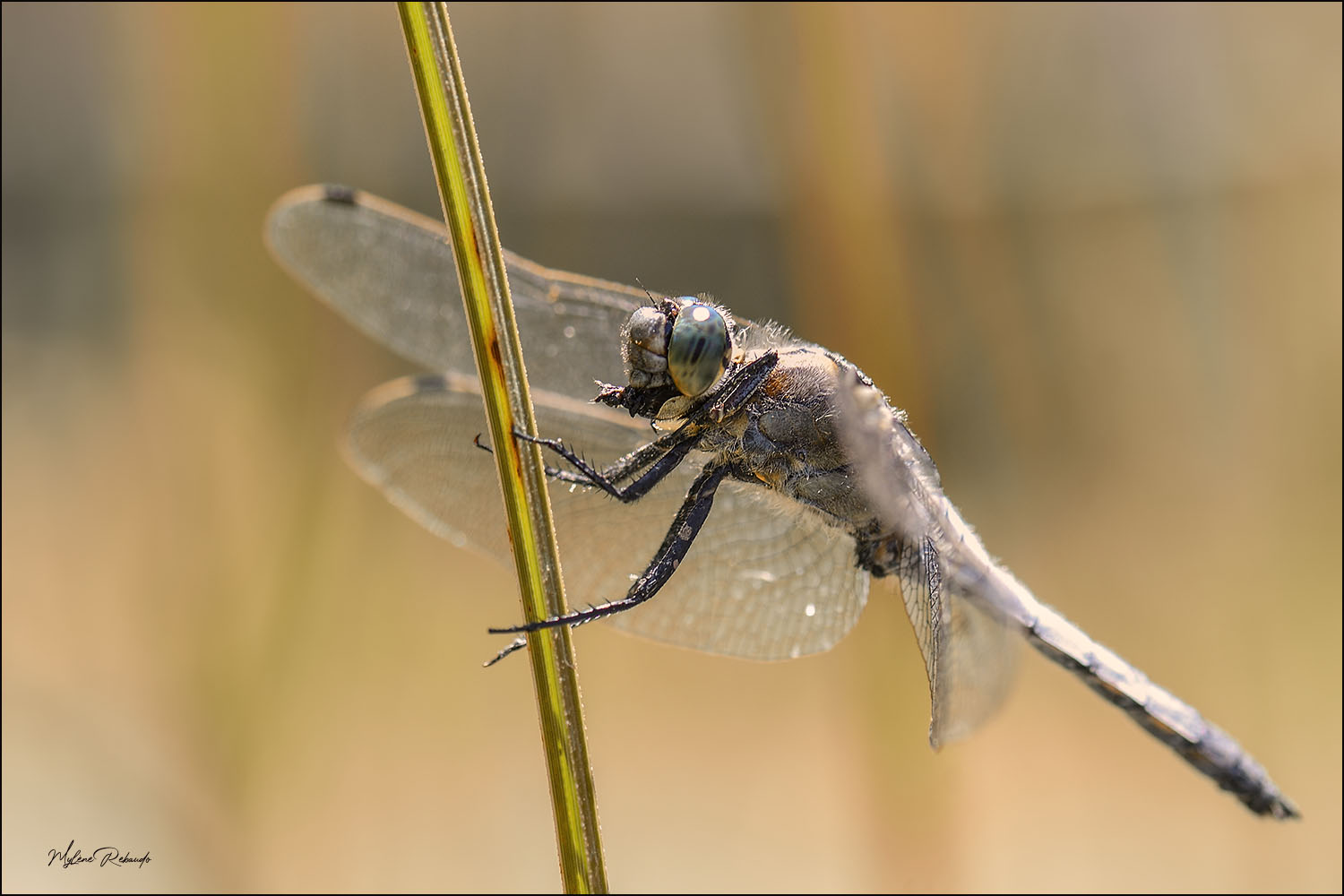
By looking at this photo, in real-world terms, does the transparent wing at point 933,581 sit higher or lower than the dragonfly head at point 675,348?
lower

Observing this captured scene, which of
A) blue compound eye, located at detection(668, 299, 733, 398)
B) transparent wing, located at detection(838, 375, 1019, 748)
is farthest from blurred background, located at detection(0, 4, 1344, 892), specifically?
blue compound eye, located at detection(668, 299, 733, 398)

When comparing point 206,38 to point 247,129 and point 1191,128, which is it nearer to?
point 247,129

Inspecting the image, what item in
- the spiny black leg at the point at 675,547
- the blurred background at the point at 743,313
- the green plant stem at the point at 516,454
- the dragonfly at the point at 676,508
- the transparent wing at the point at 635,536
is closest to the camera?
the green plant stem at the point at 516,454

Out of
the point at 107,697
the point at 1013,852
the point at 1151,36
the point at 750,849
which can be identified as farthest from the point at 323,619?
the point at 1151,36

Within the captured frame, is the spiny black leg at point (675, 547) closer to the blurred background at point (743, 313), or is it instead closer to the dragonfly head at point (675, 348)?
the dragonfly head at point (675, 348)

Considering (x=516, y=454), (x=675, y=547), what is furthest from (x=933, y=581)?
(x=516, y=454)

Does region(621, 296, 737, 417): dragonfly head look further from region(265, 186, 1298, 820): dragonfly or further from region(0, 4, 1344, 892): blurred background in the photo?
region(0, 4, 1344, 892): blurred background
